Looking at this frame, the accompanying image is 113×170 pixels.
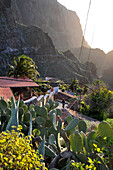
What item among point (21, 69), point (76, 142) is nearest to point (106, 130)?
point (76, 142)

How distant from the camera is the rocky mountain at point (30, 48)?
64.8 metres

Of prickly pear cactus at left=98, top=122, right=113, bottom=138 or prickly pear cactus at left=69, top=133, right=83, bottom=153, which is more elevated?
prickly pear cactus at left=98, top=122, right=113, bottom=138

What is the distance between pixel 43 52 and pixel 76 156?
8662 centimetres

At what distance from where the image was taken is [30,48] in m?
78.8

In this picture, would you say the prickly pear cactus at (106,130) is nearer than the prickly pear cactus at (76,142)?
No

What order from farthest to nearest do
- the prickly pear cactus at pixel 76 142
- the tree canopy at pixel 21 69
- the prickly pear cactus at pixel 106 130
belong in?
the tree canopy at pixel 21 69, the prickly pear cactus at pixel 106 130, the prickly pear cactus at pixel 76 142

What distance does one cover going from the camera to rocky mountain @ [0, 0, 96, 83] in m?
64.8

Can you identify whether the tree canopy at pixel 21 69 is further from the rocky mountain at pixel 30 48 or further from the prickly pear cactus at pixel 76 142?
the rocky mountain at pixel 30 48

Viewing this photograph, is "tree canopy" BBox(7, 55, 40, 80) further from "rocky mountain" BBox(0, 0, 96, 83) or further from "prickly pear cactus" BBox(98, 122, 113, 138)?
"rocky mountain" BBox(0, 0, 96, 83)

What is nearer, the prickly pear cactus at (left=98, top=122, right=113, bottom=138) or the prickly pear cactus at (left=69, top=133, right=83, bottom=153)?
the prickly pear cactus at (left=69, top=133, right=83, bottom=153)

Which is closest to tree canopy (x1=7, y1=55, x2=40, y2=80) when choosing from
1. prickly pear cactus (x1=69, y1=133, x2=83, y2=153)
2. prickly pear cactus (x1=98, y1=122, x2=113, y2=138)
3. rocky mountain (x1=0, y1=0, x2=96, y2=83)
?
prickly pear cactus (x1=69, y1=133, x2=83, y2=153)

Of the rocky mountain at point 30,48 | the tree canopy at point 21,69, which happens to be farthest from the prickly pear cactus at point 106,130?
the rocky mountain at point 30,48

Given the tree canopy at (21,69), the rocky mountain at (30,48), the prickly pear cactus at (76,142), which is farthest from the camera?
the rocky mountain at (30,48)

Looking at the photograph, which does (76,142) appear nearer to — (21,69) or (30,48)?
(21,69)
